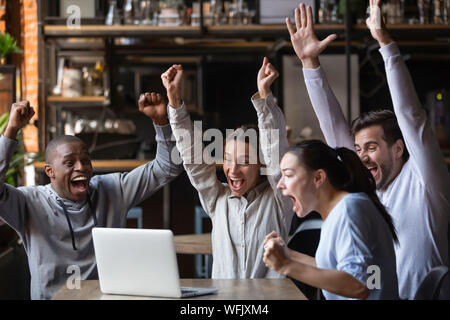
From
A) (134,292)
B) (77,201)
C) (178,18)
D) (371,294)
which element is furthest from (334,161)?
(178,18)

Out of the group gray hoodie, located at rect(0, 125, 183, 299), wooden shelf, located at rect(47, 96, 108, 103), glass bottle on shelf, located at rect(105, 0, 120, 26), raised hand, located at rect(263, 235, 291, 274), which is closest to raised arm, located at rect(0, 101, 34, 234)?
gray hoodie, located at rect(0, 125, 183, 299)

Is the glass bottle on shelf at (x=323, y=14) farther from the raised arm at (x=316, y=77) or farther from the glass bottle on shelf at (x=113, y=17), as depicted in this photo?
the raised arm at (x=316, y=77)

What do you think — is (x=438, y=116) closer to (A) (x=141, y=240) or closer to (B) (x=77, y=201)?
(B) (x=77, y=201)

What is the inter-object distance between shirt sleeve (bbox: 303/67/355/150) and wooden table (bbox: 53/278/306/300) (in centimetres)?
67

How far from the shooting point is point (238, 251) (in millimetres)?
2344

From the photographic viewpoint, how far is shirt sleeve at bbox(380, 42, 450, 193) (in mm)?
2023

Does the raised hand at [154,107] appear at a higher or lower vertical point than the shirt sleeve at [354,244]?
higher

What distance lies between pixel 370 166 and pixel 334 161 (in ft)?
1.78

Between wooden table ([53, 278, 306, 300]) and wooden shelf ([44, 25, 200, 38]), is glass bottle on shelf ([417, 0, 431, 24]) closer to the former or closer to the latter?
wooden shelf ([44, 25, 200, 38])

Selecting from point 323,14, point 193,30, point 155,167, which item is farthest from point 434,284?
point 323,14

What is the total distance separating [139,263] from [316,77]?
0.98m

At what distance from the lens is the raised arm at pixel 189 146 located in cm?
239

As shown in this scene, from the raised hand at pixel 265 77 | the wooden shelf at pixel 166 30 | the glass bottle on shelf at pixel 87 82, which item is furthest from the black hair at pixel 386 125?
the glass bottle on shelf at pixel 87 82

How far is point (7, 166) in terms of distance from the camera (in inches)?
93.4
